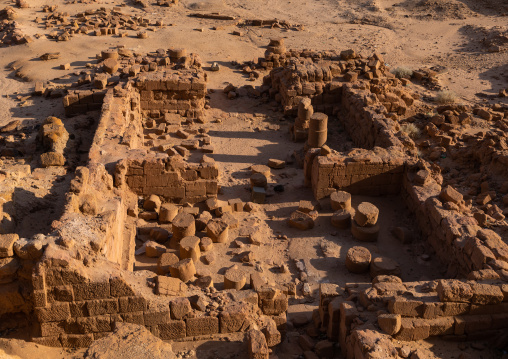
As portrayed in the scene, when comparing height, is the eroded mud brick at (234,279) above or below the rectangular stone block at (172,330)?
below

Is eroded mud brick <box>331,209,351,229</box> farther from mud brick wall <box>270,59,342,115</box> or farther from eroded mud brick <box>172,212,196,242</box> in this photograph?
mud brick wall <box>270,59,342,115</box>

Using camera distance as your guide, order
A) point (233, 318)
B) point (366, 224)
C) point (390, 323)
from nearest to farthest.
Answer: point (390, 323)
point (233, 318)
point (366, 224)

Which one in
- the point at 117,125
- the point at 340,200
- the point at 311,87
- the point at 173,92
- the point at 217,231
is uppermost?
the point at 311,87

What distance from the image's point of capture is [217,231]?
10.3 meters

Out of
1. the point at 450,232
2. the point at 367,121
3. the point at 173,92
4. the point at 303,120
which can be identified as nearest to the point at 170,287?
the point at 450,232

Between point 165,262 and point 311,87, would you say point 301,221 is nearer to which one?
point 165,262

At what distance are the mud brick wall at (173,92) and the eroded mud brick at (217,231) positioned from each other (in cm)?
628

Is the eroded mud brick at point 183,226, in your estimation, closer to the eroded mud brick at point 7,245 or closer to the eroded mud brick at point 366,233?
the eroded mud brick at point 366,233

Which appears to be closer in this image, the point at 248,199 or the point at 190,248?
the point at 190,248

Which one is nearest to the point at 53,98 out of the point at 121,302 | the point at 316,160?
the point at 316,160

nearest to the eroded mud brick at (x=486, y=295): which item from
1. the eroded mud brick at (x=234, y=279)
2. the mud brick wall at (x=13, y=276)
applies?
the eroded mud brick at (x=234, y=279)

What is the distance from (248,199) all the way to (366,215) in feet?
9.84

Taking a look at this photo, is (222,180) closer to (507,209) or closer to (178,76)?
(178,76)

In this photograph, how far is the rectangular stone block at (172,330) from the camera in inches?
282
